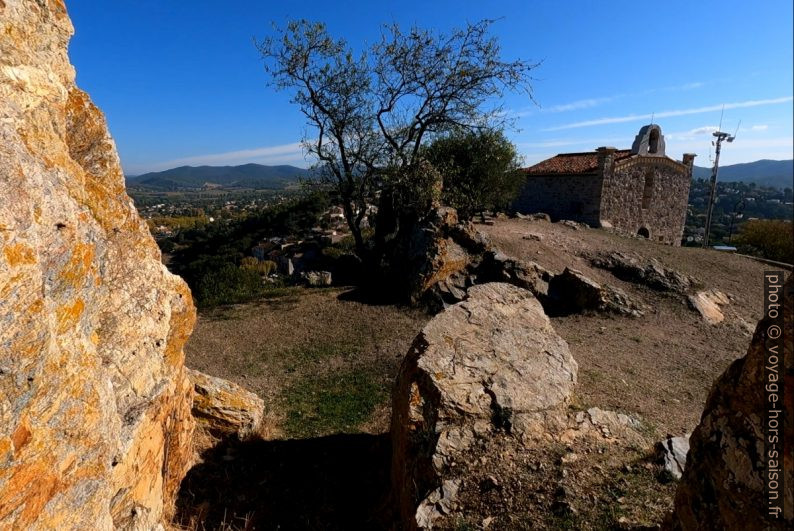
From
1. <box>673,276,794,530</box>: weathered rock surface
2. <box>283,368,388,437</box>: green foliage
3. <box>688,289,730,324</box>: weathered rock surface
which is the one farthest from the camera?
<box>688,289,730,324</box>: weathered rock surface

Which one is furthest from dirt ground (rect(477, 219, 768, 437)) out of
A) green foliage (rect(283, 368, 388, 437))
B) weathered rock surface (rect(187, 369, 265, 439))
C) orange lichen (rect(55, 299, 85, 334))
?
orange lichen (rect(55, 299, 85, 334))

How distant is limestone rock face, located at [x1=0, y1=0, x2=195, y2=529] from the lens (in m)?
3.12

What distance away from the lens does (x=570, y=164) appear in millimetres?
28125

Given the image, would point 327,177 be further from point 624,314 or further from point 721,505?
point 721,505

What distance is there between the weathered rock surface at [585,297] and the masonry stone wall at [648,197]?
14.1 m

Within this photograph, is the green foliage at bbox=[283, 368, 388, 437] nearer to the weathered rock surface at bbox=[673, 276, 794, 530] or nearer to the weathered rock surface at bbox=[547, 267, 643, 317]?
the weathered rock surface at bbox=[673, 276, 794, 530]

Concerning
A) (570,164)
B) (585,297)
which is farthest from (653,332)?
(570,164)

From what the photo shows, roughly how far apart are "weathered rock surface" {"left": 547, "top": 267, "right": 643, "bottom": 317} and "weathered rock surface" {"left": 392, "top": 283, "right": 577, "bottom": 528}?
228 inches

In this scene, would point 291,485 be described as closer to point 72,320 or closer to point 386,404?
point 386,404

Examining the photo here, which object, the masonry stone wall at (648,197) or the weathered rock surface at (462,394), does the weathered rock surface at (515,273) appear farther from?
the masonry stone wall at (648,197)

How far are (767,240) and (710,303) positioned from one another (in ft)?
63.9

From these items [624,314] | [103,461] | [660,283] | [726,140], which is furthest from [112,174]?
[726,140]

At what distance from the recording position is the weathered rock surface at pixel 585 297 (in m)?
13.2

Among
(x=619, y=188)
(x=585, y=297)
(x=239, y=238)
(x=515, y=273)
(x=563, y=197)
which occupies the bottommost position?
(x=239, y=238)
